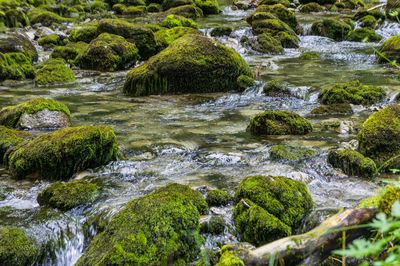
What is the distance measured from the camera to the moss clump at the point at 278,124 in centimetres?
745

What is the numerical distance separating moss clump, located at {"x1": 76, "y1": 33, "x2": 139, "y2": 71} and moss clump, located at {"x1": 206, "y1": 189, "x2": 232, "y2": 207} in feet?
30.8

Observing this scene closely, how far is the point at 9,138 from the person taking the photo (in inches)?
267

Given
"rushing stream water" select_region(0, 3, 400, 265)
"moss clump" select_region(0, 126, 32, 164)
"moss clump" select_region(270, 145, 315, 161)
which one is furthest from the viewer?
"moss clump" select_region(0, 126, 32, 164)

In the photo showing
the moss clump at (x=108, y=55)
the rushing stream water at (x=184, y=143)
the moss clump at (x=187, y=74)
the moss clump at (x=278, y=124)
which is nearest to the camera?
the rushing stream water at (x=184, y=143)

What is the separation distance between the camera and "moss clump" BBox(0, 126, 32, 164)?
260 inches

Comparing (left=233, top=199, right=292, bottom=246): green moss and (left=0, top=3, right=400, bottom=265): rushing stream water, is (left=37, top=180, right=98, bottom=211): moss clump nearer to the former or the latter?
(left=0, top=3, right=400, bottom=265): rushing stream water

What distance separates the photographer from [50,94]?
10922 millimetres

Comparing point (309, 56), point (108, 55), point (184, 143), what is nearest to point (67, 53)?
point (108, 55)

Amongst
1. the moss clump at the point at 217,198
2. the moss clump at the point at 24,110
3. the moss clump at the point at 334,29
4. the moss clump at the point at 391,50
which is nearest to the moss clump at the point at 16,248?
the moss clump at the point at 217,198

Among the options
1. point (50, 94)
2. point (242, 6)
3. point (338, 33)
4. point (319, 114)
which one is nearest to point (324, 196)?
point (319, 114)

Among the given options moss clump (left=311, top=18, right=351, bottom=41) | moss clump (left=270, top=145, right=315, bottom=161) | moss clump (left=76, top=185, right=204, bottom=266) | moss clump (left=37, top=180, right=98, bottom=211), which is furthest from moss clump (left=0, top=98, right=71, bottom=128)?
moss clump (left=311, top=18, right=351, bottom=41)

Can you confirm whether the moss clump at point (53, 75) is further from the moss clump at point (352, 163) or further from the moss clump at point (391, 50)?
the moss clump at point (391, 50)

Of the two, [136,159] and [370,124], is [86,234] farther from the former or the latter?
[370,124]

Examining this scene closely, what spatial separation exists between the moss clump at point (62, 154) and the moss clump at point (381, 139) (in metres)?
3.48
